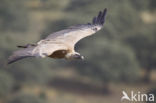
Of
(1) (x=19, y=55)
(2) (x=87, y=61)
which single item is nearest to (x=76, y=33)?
(1) (x=19, y=55)

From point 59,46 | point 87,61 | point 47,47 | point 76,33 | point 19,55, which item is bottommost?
point 19,55

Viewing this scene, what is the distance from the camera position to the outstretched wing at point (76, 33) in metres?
14.5

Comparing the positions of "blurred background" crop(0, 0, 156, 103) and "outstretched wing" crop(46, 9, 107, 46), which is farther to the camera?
"blurred background" crop(0, 0, 156, 103)

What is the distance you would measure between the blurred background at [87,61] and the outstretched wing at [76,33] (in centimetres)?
2077

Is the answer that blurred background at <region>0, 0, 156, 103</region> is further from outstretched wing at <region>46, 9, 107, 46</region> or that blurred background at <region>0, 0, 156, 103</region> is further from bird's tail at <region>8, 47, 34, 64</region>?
bird's tail at <region>8, 47, 34, 64</region>

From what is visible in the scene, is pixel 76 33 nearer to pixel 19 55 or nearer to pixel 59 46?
pixel 59 46

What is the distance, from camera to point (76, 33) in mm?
15031

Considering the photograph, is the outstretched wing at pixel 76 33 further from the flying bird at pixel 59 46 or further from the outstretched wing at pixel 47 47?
the outstretched wing at pixel 47 47

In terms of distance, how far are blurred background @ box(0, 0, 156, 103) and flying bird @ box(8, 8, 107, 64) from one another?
21.1 meters

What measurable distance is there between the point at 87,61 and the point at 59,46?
29.1 meters

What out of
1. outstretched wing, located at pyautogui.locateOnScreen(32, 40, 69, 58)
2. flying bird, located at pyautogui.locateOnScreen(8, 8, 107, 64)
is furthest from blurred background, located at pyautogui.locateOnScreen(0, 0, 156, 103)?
outstretched wing, located at pyautogui.locateOnScreen(32, 40, 69, 58)

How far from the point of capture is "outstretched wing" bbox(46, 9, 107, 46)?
14.5 metres

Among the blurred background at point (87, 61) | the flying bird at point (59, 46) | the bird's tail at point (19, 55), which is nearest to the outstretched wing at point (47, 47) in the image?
the flying bird at point (59, 46)

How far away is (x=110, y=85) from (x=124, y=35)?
891 cm
